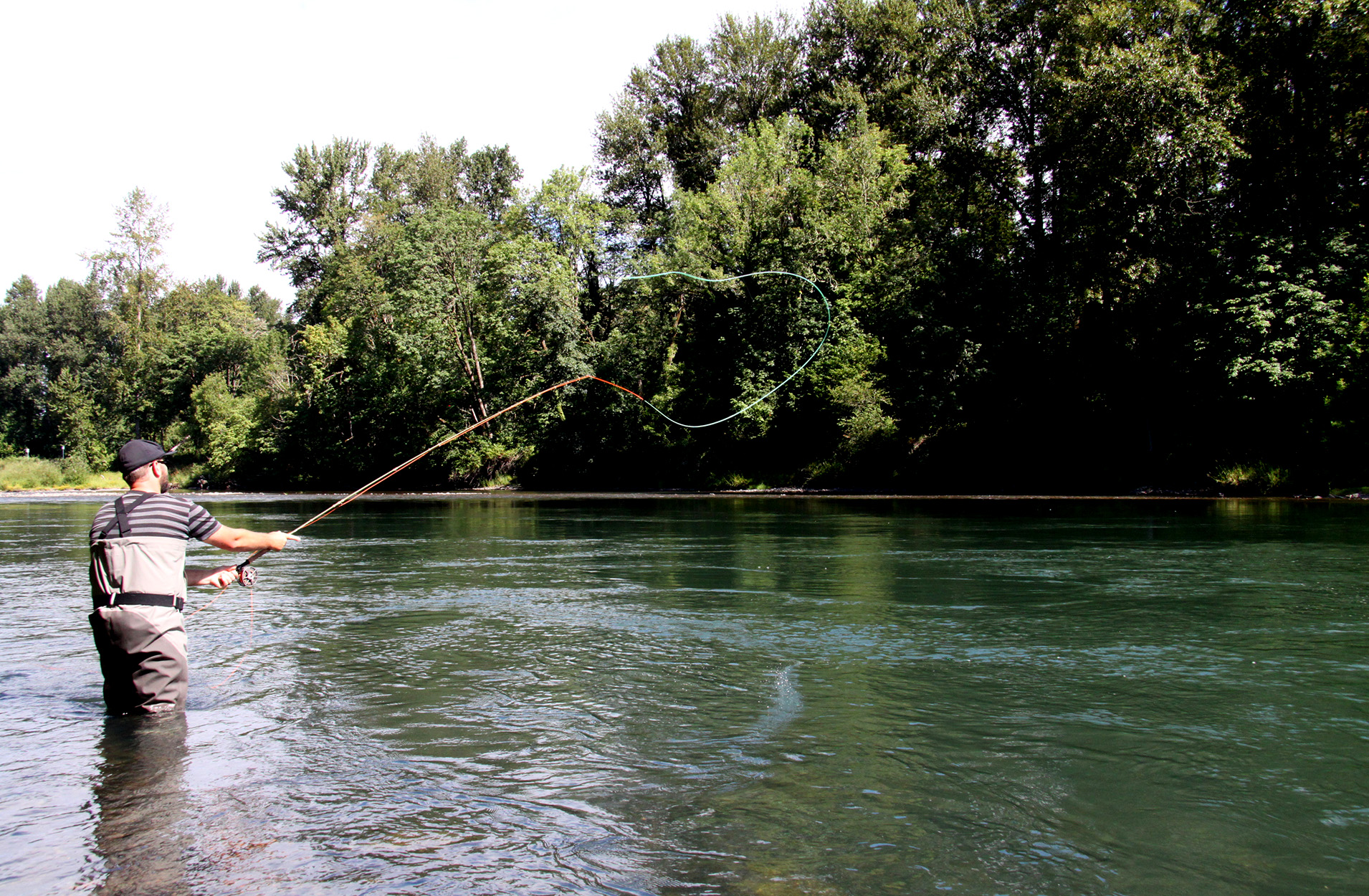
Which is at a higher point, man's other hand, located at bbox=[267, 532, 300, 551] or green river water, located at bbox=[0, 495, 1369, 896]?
man's other hand, located at bbox=[267, 532, 300, 551]

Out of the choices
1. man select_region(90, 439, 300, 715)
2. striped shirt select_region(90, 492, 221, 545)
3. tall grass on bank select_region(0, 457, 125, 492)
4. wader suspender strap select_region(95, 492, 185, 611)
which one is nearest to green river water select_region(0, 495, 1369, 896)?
man select_region(90, 439, 300, 715)

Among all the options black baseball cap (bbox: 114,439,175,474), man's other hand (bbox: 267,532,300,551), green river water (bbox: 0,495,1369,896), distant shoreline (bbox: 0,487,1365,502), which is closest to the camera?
green river water (bbox: 0,495,1369,896)

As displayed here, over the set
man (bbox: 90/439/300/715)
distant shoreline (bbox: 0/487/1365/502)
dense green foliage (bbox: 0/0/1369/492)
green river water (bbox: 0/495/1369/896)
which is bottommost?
green river water (bbox: 0/495/1369/896)

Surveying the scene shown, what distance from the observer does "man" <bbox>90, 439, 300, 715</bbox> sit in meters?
6.26

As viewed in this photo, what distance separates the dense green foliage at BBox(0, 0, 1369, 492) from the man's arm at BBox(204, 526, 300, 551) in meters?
28.6

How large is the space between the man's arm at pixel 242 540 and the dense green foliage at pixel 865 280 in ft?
93.9

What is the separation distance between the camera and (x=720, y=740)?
6082mm

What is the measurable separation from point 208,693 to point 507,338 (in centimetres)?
4469

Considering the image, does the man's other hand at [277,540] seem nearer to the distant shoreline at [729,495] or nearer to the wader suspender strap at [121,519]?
the wader suspender strap at [121,519]

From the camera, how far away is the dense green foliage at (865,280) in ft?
96.8

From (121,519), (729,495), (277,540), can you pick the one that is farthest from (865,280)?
(121,519)

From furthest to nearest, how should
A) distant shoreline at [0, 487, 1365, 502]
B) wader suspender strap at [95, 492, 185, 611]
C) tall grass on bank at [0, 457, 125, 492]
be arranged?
tall grass on bank at [0, 457, 125, 492], distant shoreline at [0, 487, 1365, 502], wader suspender strap at [95, 492, 185, 611]

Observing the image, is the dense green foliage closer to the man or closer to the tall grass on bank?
the tall grass on bank

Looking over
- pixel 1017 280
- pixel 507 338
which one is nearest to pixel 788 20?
pixel 507 338
